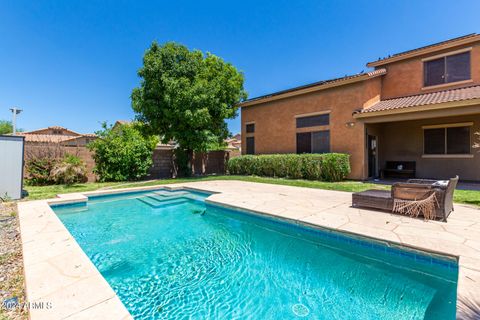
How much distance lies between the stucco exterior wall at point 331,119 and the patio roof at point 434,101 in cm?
84

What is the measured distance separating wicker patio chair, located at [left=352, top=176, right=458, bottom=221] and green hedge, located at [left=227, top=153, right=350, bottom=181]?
17.3 feet

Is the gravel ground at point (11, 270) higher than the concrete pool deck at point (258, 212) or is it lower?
lower

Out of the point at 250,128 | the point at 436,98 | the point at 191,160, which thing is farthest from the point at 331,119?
the point at 191,160

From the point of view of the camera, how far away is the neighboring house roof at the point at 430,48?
10367 millimetres

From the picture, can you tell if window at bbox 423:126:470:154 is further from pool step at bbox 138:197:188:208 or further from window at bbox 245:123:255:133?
pool step at bbox 138:197:188:208

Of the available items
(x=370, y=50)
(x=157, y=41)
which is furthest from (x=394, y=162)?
(x=157, y=41)

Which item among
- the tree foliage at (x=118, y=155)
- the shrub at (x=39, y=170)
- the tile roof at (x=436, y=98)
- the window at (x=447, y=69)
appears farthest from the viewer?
the tree foliage at (x=118, y=155)

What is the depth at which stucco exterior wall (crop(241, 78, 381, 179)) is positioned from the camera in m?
11.4

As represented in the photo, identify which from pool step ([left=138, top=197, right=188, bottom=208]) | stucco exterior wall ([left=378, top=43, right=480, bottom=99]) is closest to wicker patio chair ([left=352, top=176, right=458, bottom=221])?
pool step ([left=138, top=197, right=188, bottom=208])

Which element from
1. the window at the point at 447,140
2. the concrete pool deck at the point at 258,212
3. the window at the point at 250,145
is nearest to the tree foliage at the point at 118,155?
the concrete pool deck at the point at 258,212

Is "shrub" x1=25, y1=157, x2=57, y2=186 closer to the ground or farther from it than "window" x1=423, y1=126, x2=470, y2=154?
closer to the ground

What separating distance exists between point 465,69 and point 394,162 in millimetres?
5495

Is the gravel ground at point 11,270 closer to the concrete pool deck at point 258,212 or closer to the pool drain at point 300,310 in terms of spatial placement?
the concrete pool deck at point 258,212

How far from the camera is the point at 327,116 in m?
12.7
